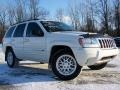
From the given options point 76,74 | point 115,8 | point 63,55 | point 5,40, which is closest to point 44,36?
point 63,55

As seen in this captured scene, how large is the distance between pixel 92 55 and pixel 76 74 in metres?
0.74

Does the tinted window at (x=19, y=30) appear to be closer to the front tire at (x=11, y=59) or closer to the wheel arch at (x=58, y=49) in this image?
the front tire at (x=11, y=59)

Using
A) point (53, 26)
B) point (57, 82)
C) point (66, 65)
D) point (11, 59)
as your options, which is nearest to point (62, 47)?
point (66, 65)

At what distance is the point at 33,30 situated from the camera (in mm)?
10047

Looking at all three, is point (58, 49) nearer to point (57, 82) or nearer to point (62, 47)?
point (62, 47)

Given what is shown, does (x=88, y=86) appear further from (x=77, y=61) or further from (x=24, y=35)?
(x=24, y=35)

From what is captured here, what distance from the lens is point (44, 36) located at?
9.42 meters

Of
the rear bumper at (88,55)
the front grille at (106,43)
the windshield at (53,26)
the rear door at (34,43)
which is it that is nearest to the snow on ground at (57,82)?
the rear bumper at (88,55)

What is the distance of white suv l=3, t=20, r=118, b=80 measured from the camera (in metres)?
8.27

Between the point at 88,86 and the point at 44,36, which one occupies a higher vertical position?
the point at 44,36

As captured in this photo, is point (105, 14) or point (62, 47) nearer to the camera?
point (62, 47)

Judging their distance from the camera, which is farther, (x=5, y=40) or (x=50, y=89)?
(x=5, y=40)

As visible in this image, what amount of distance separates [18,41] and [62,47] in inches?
107

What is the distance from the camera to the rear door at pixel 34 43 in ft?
31.2
